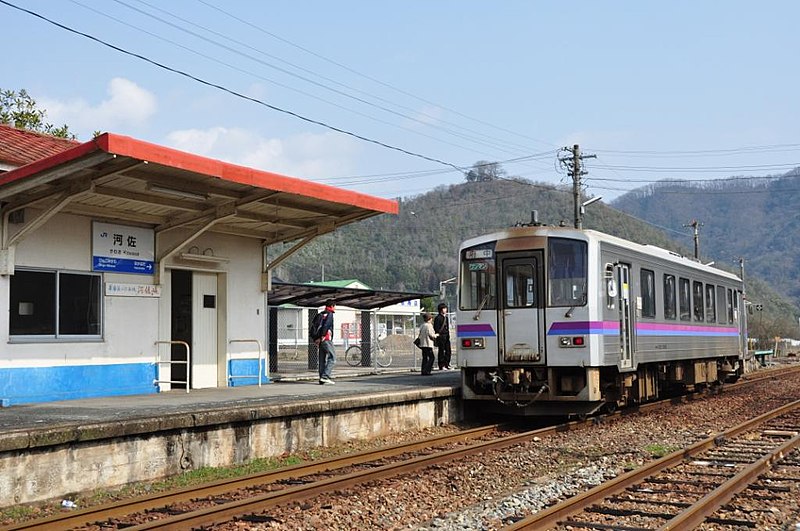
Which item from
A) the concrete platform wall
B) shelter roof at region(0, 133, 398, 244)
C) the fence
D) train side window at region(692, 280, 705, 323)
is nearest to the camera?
the concrete platform wall

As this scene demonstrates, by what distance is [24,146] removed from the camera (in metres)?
13.7

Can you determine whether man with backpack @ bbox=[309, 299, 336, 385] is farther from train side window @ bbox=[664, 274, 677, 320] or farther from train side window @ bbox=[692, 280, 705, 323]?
train side window @ bbox=[692, 280, 705, 323]

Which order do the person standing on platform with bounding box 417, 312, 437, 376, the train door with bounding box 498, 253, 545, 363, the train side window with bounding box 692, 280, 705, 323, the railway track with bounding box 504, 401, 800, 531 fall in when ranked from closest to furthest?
the railway track with bounding box 504, 401, 800, 531, the train door with bounding box 498, 253, 545, 363, the train side window with bounding box 692, 280, 705, 323, the person standing on platform with bounding box 417, 312, 437, 376

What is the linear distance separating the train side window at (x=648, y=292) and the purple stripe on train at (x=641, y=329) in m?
0.23

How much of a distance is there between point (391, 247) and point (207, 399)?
100140 mm

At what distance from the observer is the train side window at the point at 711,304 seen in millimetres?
19328

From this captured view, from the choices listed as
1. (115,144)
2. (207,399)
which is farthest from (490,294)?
(115,144)

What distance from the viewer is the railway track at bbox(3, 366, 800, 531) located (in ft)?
23.9

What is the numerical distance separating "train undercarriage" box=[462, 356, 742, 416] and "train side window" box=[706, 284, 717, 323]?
3.77m

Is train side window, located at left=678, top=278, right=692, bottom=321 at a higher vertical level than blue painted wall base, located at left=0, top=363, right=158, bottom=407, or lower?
higher

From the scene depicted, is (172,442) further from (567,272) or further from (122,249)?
(567,272)

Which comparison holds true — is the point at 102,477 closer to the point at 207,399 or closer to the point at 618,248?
the point at 207,399

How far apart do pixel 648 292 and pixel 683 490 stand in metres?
7.56

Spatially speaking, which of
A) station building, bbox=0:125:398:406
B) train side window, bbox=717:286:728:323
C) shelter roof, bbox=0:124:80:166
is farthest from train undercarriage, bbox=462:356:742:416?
shelter roof, bbox=0:124:80:166
